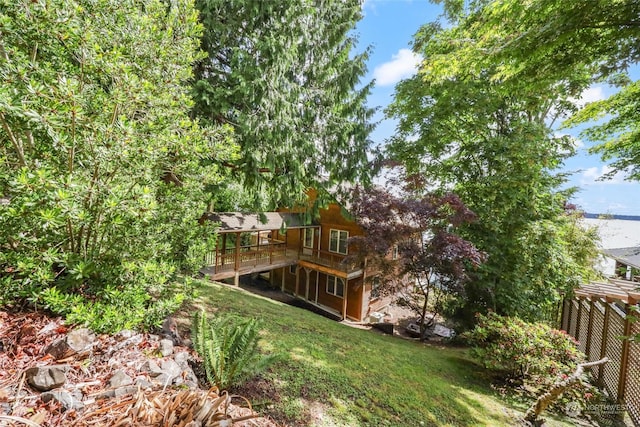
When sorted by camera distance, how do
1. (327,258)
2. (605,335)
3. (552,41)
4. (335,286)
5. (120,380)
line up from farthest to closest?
(327,258)
(335,286)
(605,335)
(552,41)
(120,380)

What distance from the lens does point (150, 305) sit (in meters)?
2.82

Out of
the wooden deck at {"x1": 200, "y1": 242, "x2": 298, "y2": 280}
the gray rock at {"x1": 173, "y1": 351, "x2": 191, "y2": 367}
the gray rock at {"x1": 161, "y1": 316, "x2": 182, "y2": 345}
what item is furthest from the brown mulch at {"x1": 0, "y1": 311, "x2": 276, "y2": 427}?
the wooden deck at {"x1": 200, "y1": 242, "x2": 298, "y2": 280}

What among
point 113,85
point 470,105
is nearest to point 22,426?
point 113,85

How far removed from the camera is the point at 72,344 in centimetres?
212

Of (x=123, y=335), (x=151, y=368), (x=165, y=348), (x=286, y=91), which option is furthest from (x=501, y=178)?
(x=123, y=335)

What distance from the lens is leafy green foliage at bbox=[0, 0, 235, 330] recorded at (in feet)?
6.15

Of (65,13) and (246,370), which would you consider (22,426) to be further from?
(65,13)

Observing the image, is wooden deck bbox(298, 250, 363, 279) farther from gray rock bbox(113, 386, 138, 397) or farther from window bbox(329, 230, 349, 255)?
gray rock bbox(113, 386, 138, 397)

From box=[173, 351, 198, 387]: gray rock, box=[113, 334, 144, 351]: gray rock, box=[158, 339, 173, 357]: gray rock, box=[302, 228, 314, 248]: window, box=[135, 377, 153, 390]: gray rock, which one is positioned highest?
box=[113, 334, 144, 351]: gray rock

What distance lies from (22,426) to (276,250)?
1396 cm

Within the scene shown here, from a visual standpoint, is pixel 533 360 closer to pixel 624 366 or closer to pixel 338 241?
pixel 624 366

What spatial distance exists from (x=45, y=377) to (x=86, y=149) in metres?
1.61

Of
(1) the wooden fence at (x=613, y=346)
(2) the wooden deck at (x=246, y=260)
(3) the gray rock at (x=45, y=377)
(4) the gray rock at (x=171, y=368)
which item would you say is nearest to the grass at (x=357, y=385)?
(4) the gray rock at (x=171, y=368)

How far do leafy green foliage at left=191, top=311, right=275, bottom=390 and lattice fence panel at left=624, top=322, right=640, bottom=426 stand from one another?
6.44 metres
